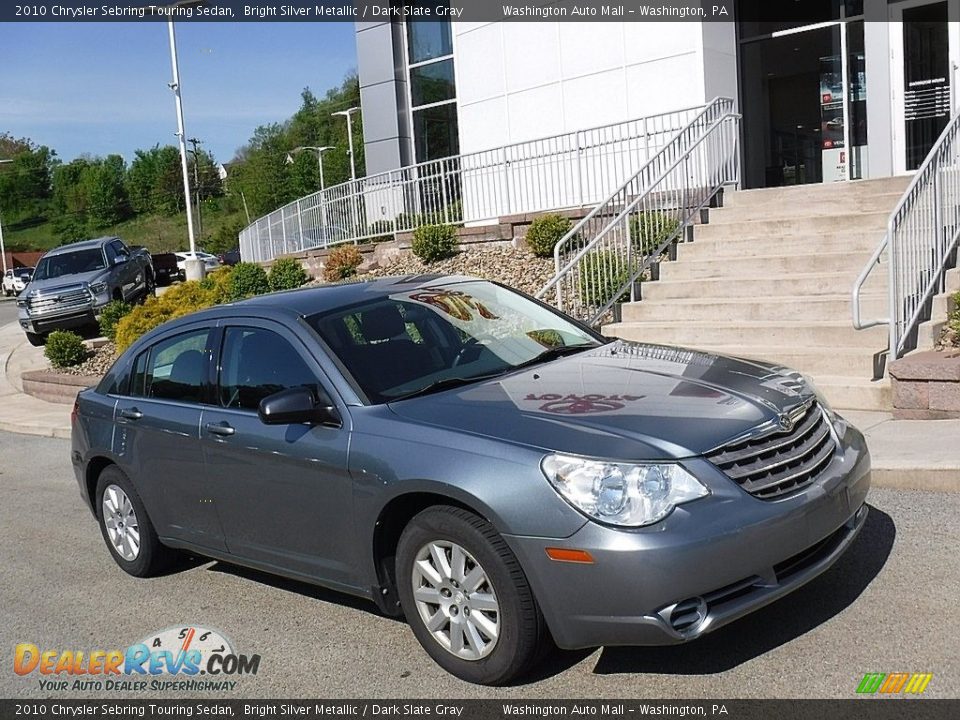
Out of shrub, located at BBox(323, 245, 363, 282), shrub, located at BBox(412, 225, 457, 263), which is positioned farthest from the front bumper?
shrub, located at BBox(323, 245, 363, 282)

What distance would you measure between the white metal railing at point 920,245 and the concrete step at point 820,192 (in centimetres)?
164

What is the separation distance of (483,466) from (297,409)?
3.35 ft

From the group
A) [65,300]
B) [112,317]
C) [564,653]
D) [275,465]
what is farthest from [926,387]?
[65,300]

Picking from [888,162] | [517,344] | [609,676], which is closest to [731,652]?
[609,676]

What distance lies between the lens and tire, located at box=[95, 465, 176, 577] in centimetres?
589

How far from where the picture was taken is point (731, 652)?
4172 mm

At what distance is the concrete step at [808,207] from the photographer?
36.2 feet

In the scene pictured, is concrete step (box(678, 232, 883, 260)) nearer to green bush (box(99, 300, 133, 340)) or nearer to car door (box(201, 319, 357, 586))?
car door (box(201, 319, 357, 586))

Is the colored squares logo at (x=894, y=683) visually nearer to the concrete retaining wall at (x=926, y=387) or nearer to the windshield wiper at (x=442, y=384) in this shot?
the windshield wiper at (x=442, y=384)

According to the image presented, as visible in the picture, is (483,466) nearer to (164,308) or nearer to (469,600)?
(469,600)

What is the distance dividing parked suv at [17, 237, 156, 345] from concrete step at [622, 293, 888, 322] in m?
13.0

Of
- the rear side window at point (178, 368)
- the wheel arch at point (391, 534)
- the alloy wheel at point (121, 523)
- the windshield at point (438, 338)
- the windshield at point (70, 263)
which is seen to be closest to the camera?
the wheel arch at point (391, 534)

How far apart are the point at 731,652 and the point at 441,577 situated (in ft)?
4.08

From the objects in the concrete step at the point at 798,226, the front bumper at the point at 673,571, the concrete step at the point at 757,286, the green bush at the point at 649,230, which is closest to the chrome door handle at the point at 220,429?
the front bumper at the point at 673,571
